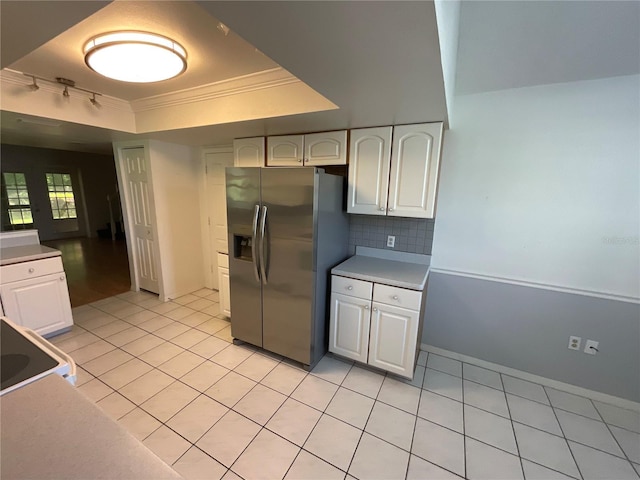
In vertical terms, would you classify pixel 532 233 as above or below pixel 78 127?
below

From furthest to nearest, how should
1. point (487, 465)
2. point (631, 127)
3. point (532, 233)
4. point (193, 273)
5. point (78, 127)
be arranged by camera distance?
point (193, 273)
point (78, 127)
point (532, 233)
point (631, 127)
point (487, 465)

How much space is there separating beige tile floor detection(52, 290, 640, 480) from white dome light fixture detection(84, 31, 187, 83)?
2168mm

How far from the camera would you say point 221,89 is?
2.14 metres

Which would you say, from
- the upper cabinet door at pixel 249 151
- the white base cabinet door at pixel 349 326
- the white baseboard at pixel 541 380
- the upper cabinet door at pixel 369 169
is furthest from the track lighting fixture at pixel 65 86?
the white baseboard at pixel 541 380

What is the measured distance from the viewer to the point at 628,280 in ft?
6.06

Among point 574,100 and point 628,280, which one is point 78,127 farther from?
point 628,280

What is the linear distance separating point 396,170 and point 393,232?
627mm

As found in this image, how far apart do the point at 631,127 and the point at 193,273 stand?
4574mm

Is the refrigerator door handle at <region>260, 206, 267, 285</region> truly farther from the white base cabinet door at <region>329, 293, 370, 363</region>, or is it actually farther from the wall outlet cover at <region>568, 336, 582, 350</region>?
the wall outlet cover at <region>568, 336, 582, 350</region>

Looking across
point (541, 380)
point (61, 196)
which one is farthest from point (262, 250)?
point (61, 196)

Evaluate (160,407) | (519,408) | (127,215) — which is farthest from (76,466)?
(127,215)

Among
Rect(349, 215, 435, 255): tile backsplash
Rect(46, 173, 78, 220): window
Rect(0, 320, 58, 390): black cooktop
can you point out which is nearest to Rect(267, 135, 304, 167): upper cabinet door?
Rect(349, 215, 435, 255): tile backsplash

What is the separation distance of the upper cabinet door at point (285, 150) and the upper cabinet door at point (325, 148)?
0.07 metres

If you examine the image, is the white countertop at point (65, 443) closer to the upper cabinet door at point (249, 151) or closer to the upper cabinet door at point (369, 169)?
the upper cabinet door at point (369, 169)
